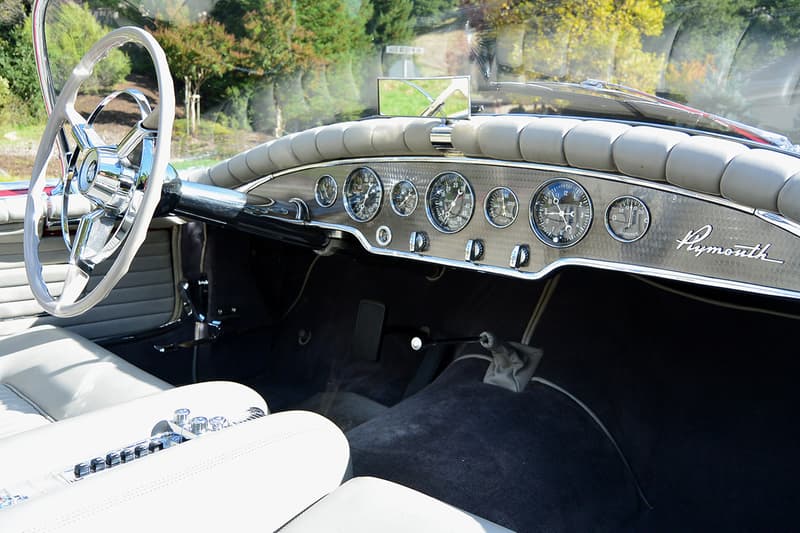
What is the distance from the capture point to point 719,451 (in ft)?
7.47

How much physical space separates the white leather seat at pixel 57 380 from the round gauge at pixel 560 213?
3.88 feet

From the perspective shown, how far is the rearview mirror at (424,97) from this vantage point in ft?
6.73

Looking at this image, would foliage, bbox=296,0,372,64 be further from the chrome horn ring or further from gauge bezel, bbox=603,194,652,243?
gauge bezel, bbox=603,194,652,243

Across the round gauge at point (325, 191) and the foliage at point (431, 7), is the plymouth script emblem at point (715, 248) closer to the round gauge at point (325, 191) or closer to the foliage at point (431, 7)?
the round gauge at point (325, 191)

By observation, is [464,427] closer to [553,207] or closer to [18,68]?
[553,207]

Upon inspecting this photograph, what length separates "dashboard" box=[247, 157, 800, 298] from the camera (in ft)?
5.38

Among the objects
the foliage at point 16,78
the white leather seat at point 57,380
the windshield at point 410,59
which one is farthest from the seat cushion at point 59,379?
the foliage at point 16,78

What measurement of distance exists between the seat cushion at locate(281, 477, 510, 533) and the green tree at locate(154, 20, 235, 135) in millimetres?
7312

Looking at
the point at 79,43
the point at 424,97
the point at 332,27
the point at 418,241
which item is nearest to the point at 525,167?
the point at 424,97

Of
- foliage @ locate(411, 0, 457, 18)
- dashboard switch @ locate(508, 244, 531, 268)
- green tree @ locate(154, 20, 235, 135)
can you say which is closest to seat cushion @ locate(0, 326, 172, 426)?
dashboard switch @ locate(508, 244, 531, 268)

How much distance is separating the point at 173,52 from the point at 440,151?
7306 millimetres

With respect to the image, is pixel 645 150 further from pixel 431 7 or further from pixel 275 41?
pixel 275 41

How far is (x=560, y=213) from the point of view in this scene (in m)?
2.05

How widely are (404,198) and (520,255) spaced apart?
50 centimetres
